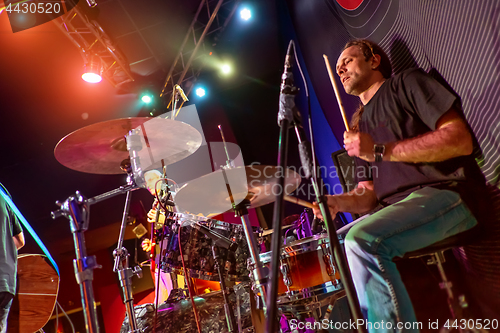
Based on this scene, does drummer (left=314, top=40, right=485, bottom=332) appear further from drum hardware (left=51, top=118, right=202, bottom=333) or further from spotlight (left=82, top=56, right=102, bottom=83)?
spotlight (left=82, top=56, right=102, bottom=83)

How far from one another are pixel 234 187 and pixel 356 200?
672 mm

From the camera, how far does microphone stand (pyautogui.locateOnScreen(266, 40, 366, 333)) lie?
91cm

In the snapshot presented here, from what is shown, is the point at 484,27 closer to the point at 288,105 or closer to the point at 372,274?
the point at 288,105

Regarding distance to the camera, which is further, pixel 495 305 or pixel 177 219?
pixel 177 219

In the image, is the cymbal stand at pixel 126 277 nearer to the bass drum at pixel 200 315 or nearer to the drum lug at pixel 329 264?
the bass drum at pixel 200 315

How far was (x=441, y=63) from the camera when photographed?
1.50 metres

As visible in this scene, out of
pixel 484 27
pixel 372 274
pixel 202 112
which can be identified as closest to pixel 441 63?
pixel 484 27

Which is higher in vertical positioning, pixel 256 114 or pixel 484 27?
pixel 256 114

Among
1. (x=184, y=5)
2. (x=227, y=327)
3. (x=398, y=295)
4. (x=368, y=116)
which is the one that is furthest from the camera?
(x=184, y=5)

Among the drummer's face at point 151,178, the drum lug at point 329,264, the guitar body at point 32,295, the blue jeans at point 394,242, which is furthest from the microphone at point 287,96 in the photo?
the drummer's face at point 151,178

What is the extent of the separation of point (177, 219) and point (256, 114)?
10.5ft

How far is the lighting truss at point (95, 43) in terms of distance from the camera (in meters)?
4.14

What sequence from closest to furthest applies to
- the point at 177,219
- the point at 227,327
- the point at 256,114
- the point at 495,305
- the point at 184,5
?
the point at 495,305 → the point at 227,327 → the point at 177,219 → the point at 184,5 → the point at 256,114

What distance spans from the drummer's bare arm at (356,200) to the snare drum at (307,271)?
0.35 meters
